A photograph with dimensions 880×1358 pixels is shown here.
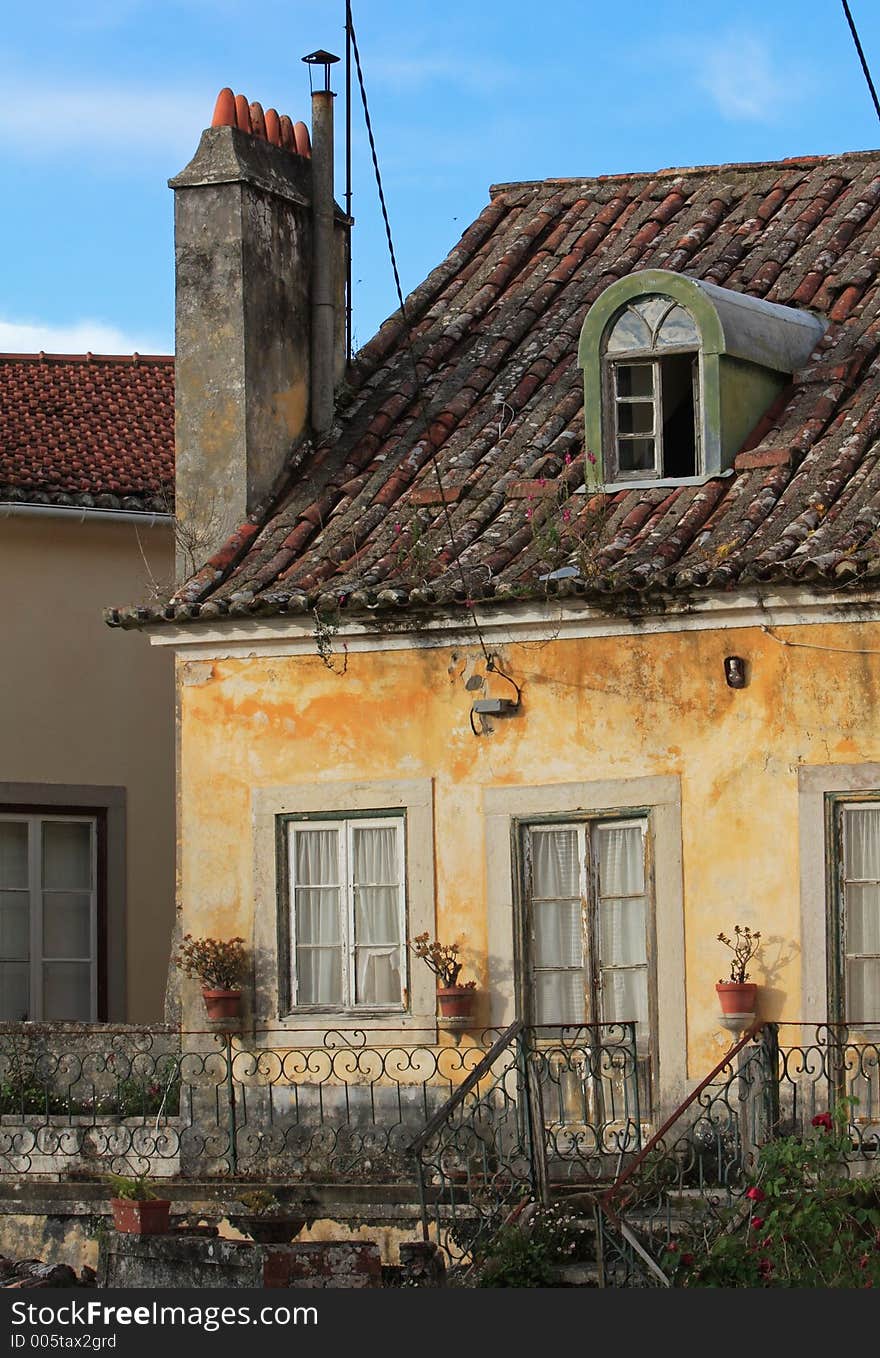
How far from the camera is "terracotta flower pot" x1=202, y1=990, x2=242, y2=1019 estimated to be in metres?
17.2

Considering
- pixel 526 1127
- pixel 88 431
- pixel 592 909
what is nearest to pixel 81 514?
pixel 88 431

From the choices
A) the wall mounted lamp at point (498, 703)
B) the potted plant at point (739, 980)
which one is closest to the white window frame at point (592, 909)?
the potted plant at point (739, 980)

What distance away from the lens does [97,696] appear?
71.6ft

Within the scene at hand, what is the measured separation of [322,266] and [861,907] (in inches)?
278

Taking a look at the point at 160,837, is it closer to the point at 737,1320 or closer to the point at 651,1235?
the point at 651,1235

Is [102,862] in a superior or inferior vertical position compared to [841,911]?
superior

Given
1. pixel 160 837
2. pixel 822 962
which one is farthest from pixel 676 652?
pixel 160 837

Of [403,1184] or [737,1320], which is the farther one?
[403,1184]

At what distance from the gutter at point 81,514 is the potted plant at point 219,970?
17.3ft

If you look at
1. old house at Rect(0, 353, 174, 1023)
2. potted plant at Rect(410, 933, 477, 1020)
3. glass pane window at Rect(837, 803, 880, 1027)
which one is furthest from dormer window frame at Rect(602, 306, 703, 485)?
old house at Rect(0, 353, 174, 1023)

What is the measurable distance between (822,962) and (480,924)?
7.98ft

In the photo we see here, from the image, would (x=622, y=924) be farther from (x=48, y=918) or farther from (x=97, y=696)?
(x=97, y=696)

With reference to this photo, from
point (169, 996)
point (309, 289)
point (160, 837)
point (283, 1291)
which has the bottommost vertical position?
point (283, 1291)

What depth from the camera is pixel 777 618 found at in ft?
52.1
